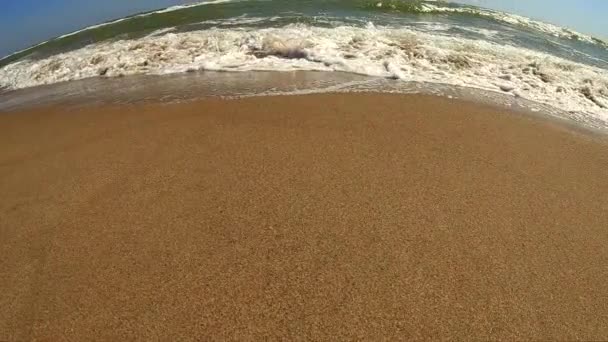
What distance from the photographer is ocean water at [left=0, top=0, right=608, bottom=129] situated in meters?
9.30

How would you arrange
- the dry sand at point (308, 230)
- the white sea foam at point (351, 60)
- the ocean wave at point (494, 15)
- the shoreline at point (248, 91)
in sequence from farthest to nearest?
the ocean wave at point (494, 15) → the white sea foam at point (351, 60) → the shoreline at point (248, 91) → the dry sand at point (308, 230)

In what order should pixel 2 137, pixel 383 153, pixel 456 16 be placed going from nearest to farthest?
pixel 383 153
pixel 2 137
pixel 456 16

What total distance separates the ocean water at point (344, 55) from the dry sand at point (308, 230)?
8.04 ft

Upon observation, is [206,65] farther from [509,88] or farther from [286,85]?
[509,88]

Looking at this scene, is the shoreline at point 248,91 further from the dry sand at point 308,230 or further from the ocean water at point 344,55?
the dry sand at point 308,230

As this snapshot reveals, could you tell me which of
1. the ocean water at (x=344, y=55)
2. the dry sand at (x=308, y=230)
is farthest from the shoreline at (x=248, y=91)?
the dry sand at (x=308, y=230)

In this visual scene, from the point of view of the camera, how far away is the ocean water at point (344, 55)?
30.5 feet

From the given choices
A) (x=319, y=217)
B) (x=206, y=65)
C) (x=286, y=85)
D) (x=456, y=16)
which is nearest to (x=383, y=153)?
(x=319, y=217)

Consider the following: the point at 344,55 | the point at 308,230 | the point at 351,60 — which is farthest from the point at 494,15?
the point at 308,230

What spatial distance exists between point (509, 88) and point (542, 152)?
3383mm

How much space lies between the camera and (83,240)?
4430 mm

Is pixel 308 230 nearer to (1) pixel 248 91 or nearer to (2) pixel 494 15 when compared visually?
(1) pixel 248 91

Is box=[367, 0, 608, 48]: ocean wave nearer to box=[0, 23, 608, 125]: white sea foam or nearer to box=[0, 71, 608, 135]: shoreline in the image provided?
box=[0, 23, 608, 125]: white sea foam

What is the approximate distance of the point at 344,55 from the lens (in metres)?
11.3
